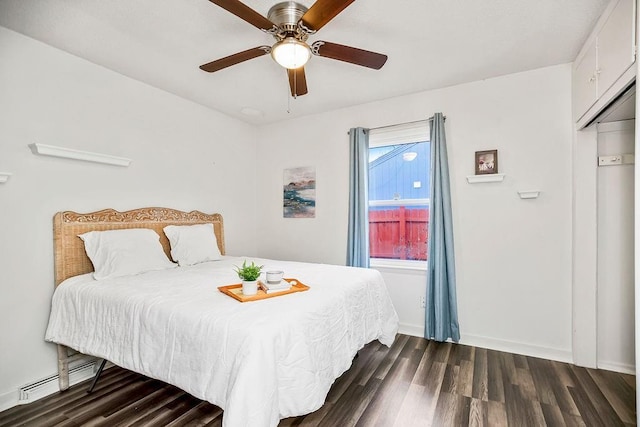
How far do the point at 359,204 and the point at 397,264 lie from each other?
78 centimetres

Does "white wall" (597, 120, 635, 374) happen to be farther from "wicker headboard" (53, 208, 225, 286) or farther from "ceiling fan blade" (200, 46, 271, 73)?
"wicker headboard" (53, 208, 225, 286)

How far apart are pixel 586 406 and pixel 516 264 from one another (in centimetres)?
113

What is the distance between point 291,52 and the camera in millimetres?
1810

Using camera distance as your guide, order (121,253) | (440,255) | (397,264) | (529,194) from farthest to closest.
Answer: (397,264) → (440,255) → (529,194) → (121,253)

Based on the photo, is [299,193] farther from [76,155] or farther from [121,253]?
[76,155]

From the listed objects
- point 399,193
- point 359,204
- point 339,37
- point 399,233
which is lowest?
point 399,233

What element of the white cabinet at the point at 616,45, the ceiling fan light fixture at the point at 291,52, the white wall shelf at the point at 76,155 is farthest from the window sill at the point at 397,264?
the white wall shelf at the point at 76,155

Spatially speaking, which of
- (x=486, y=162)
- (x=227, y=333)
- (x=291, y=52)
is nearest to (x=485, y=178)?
(x=486, y=162)

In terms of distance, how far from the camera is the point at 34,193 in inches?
86.8

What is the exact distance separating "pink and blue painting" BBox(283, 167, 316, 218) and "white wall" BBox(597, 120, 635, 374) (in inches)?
108

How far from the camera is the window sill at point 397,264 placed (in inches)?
128

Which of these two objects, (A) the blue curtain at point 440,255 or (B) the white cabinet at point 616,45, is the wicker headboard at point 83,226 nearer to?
(A) the blue curtain at point 440,255

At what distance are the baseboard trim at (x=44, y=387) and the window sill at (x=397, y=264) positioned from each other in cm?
269

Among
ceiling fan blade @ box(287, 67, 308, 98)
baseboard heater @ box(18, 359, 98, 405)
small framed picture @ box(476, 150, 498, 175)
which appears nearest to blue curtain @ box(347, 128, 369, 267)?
small framed picture @ box(476, 150, 498, 175)
